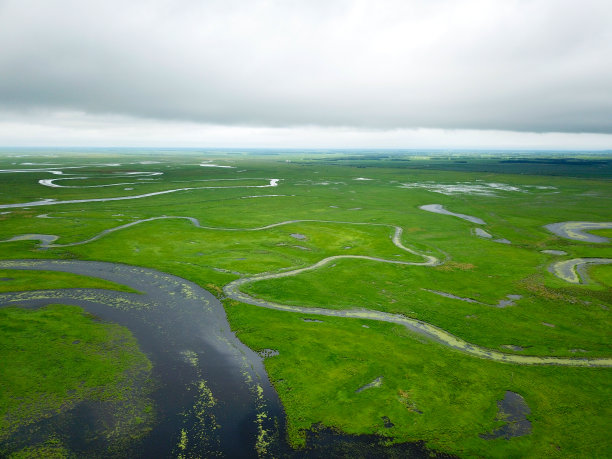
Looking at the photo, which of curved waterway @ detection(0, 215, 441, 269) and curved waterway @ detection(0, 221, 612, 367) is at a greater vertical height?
curved waterway @ detection(0, 215, 441, 269)

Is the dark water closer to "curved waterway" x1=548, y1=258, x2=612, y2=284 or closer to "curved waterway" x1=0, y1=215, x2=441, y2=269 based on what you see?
"curved waterway" x1=0, y1=215, x2=441, y2=269

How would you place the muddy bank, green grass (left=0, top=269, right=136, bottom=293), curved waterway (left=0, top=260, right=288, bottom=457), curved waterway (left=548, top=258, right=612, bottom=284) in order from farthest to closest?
the muddy bank
curved waterway (left=548, top=258, right=612, bottom=284)
green grass (left=0, top=269, right=136, bottom=293)
curved waterway (left=0, top=260, right=288, bottom=457)

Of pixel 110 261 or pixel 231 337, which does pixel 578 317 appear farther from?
pixel 110 261

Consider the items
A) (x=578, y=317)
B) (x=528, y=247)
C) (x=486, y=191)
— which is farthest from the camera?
(x=486, y=191)

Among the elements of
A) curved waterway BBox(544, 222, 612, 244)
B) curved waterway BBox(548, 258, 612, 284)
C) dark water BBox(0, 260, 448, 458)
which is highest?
curved waterway BBox(544, 222, 612, 244)

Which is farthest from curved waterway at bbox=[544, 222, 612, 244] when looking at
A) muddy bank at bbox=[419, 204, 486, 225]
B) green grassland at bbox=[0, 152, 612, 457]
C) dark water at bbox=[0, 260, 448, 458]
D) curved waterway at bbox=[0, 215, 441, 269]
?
dark water at bbox=[0, 260, 448, 458]

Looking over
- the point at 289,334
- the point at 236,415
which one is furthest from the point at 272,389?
the point at 289,334

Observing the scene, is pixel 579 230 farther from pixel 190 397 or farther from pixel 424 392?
pixel 190 397

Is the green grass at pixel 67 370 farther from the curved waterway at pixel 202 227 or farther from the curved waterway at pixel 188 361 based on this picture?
the curved waterway at pixel 202 227
